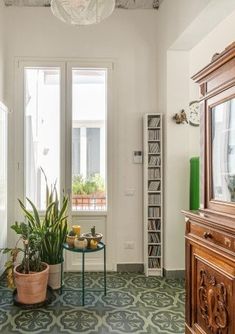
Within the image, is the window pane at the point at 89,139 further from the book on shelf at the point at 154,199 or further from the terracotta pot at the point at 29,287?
the terracotta pot at the point at 29,287

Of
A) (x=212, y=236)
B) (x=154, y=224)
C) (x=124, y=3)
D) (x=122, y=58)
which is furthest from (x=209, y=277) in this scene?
(x=124, y=3)

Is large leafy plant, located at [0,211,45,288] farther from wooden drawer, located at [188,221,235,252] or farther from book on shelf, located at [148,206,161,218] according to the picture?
wooden drawer, located at [188,221,235,252]

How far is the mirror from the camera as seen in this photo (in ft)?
6.64

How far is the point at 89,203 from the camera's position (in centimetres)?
454

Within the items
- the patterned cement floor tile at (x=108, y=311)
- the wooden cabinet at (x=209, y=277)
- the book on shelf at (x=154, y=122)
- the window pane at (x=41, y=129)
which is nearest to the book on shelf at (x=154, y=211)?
the patterned cement floor tile at (x=108, y=311)

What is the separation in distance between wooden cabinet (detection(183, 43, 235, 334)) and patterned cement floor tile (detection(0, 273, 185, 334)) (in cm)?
64

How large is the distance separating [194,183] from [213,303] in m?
2.17

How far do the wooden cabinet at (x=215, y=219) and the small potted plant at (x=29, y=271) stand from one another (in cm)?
154

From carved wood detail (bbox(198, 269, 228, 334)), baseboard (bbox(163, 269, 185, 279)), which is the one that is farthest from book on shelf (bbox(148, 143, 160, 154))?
carved wood detail (bbox(198, 269, 228, 334))

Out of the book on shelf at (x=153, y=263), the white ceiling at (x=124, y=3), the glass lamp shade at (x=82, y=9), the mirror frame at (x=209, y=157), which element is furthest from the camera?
the white ceiling at (x=124, y=3)

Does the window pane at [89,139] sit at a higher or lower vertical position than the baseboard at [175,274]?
higher

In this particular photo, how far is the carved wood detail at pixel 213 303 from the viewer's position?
1.92 m

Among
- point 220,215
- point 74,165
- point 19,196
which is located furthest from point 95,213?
point 220,215

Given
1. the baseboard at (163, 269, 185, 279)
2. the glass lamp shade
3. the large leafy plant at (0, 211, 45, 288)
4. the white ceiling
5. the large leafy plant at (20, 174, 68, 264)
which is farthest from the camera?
Answer: the white ceiling
